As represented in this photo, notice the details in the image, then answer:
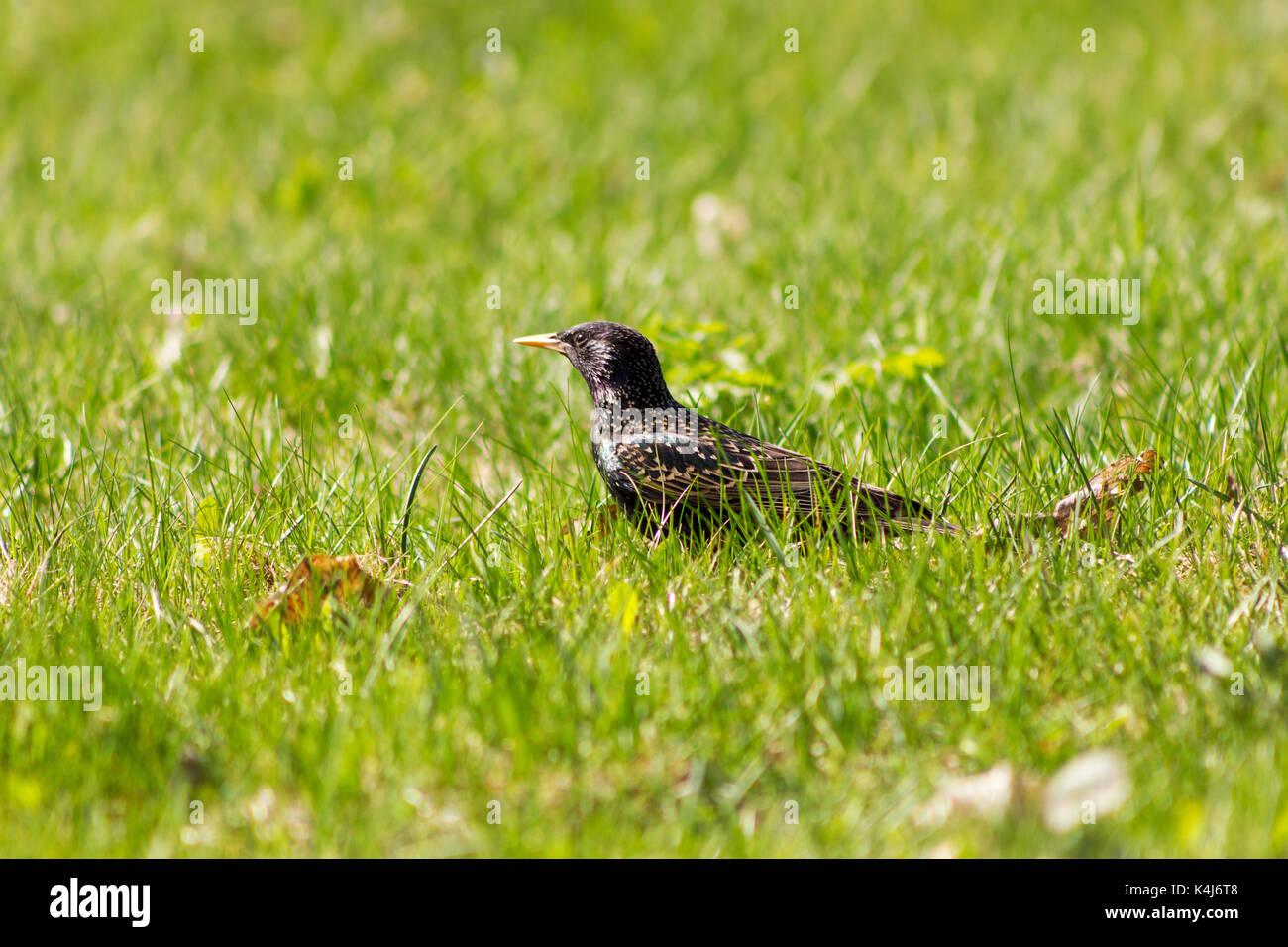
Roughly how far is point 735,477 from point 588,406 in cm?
165

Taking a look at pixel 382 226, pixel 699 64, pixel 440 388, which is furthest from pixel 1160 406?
pixel 699 64

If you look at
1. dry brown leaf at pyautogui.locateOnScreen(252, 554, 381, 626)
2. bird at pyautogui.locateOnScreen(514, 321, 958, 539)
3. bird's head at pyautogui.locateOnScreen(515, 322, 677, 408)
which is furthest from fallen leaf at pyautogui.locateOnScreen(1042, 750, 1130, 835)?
bird's head at pyautogui.locateOnScreen(515, 322, 677, 408)

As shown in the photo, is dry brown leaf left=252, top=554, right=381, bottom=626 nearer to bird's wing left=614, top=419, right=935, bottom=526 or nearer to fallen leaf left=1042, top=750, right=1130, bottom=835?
bird's wing left=614, top=419, right=935, bottom=526

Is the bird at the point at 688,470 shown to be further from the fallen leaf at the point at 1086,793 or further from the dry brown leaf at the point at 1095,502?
the fallen leaf at the point at 1086,793

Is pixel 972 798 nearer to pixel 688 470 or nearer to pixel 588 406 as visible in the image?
pixel 688 470

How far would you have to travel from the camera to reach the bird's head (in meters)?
4.76

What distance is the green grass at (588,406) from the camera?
2.86 meters

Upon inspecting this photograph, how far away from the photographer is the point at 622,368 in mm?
4766

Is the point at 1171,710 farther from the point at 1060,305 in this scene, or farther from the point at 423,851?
the point at 1060,305

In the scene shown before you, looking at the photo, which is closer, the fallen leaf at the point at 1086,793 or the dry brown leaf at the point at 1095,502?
the fallen leaf at the point at 1086,793

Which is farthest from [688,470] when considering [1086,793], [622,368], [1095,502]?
[1086,793]

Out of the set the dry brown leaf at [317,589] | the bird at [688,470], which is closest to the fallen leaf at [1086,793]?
the bird at [688,470]

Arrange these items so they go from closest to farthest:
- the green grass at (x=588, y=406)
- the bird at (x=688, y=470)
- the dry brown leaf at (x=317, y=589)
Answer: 1. the green grass at (x=588, y=406)
2. the dry brown leaf at (x=317, y=589)
3. the bird at (x=688, y=470)

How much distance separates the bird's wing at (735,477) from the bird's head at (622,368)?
12.8 inches
